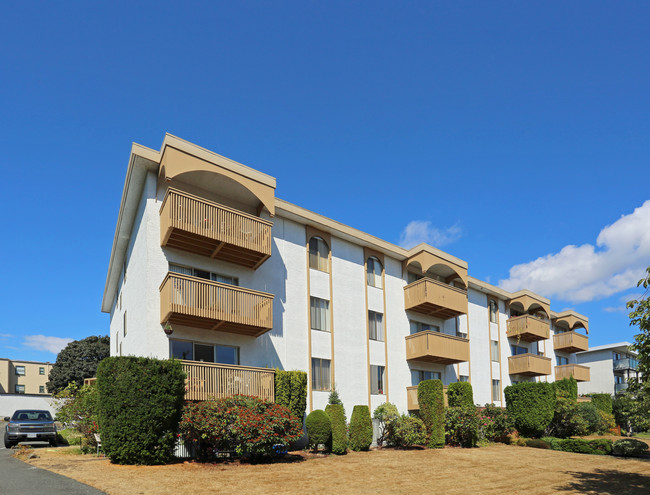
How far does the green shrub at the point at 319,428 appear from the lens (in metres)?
20.5

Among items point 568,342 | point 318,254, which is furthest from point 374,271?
point 568,342

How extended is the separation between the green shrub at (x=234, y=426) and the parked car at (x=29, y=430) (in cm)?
805

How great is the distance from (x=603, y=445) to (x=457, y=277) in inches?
476

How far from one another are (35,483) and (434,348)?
2020 centimetres

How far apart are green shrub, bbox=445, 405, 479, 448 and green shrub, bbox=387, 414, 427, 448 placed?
64.5 inches

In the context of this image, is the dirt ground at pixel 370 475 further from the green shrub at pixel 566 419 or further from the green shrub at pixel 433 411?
the green shrub at pixel 566 419

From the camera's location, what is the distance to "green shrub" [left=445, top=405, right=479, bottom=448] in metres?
25.5

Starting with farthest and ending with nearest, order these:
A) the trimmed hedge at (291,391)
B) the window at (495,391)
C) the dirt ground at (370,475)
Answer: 1. the window at (495,391)
2. the trimmed hedge at (291,391)
3. the dirt ground at (370,475)

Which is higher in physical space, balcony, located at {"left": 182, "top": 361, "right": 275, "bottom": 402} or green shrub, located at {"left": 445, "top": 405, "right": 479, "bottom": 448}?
balcony, located at {"left": 182, "top": 361, "right": 275, "bottom": 402}

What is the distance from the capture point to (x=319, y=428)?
808 inches

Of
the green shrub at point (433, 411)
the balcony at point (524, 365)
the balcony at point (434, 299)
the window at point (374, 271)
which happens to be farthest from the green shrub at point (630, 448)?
the window at point (374, 271)

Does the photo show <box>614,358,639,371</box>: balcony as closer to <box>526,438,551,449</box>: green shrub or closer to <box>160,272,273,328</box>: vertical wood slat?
<box>526,438,551,449</box>: green shrub

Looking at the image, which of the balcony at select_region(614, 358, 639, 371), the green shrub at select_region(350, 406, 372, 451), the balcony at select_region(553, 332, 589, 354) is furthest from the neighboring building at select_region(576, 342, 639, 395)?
the green shrub at select_region(350, 406, 372, 451)

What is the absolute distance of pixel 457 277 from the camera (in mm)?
33219
